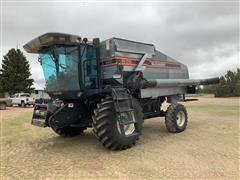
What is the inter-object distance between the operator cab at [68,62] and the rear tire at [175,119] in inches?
112

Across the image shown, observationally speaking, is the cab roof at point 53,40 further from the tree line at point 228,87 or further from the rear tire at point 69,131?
the tree line at point 228,87

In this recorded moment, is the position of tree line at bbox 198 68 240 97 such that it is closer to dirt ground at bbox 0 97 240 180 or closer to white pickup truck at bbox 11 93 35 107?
white pickup truck at bbox 11 93 35 107

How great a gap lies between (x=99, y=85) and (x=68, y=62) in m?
1.17

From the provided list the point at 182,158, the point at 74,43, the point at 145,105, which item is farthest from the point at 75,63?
the point at 182,158

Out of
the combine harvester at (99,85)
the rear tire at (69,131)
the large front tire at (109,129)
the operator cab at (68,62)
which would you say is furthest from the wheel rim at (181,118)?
the operator cab at (68,62)

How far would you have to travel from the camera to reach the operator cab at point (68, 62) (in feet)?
22.2

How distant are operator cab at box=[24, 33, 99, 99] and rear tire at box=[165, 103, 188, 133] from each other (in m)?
2.83

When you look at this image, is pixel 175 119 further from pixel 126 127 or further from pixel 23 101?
pixel 23 101

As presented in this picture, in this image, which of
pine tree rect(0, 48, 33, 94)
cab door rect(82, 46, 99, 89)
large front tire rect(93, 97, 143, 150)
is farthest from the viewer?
pine tree rect(0, 48, 33, 94)

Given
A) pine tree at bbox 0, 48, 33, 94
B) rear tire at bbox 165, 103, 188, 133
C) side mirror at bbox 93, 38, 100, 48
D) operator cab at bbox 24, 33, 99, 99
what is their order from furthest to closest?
pine tree at bbox 0, 48, 33, 94 → rear tire at bbox 165, 103, 188, 133 → side mirror at bbox 93, 38, 100, 48 → operator cab at bbox 24, 33, 99, 99

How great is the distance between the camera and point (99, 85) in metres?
7.57

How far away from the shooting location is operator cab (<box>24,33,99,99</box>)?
22.2 ft

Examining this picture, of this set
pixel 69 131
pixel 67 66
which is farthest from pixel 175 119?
pixel 67 66

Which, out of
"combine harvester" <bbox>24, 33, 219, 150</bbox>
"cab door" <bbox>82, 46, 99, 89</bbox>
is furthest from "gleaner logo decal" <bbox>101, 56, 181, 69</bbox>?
"cab door" <bbox>82, 46, 99, 89</bbox>
